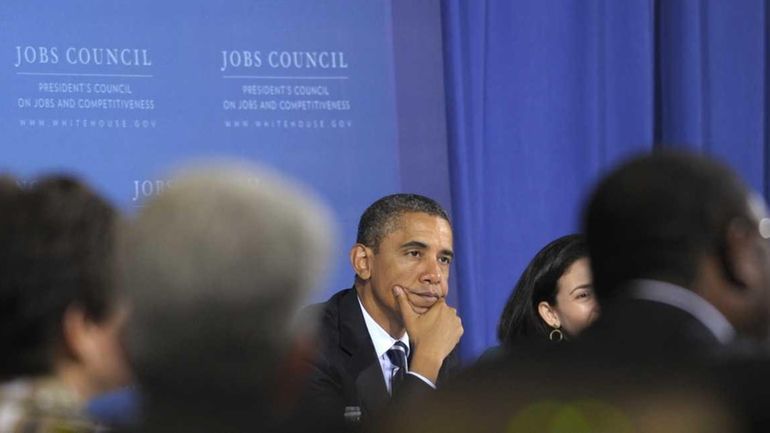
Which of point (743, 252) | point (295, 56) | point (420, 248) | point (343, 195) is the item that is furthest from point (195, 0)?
point (743, 252)

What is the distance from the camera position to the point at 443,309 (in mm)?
3857

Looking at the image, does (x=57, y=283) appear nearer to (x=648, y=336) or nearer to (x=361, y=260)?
(x=648, y=336)

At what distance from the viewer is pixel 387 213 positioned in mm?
4109

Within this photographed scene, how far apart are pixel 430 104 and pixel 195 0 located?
0.87 metres

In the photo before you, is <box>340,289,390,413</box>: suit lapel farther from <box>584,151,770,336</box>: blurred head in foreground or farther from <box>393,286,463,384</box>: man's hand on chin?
<box>584,151,770,336</box>: blurred head in foreground

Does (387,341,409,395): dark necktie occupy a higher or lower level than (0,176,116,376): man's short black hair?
lower

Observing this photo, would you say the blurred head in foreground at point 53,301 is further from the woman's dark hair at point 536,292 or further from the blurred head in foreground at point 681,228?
the woman's dark hair at point 536,292

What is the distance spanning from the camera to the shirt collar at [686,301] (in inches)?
57.9

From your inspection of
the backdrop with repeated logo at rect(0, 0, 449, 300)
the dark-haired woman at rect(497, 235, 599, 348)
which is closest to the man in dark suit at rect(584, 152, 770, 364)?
the dark-haired woman at rect(497, 235, 599, 348)

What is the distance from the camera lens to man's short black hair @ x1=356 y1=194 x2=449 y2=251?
4090 mm

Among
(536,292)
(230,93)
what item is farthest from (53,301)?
(230,93)

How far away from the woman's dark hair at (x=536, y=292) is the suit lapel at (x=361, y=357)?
0.37 m

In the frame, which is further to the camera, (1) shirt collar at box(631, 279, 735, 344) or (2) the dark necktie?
(2) the dark necktie

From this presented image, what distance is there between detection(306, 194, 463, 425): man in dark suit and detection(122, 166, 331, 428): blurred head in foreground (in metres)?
2.19
